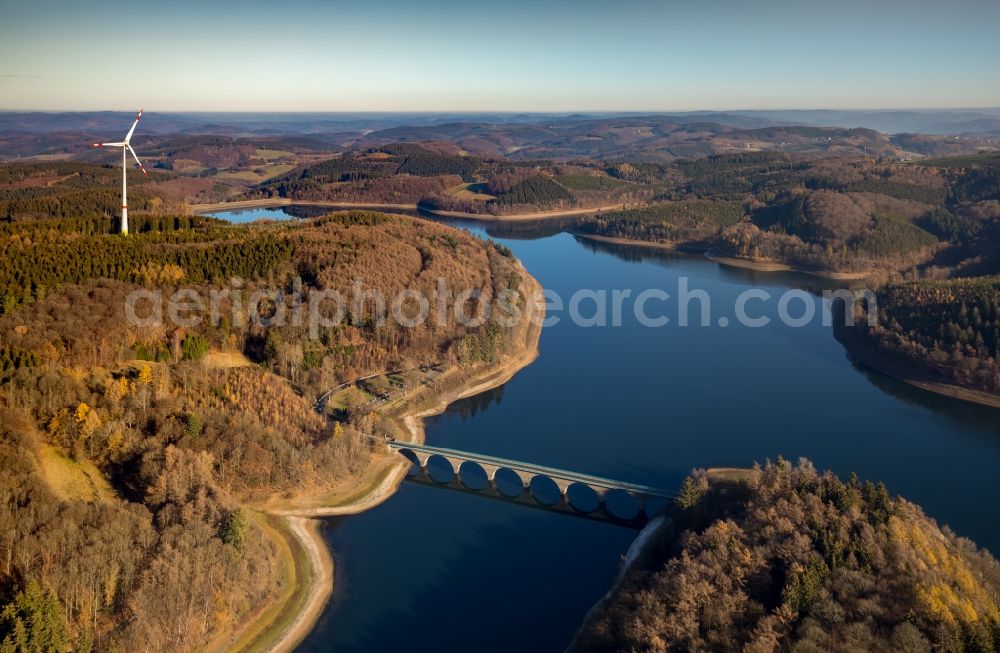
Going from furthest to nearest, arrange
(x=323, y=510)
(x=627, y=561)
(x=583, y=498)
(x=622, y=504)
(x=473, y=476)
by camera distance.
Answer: (x=473, y=476) < (x=583, y=498) < (x=622, y=504) < (x=323, y=510) < (x=627, y=561)

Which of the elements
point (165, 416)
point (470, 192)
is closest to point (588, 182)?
point (470, 192)

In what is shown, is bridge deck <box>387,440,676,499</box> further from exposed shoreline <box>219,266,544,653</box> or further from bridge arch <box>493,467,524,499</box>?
exposed shoreline <box>219,266,544,653</box>

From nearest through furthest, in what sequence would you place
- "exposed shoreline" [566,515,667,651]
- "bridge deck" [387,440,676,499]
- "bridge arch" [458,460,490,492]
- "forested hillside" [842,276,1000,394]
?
"exposed shoreline" [566,515,667,651] < "bridge deck" [387,440,676,499] < "bridge arch" [458,460,490,492] < "forested hillside" [842,276,1000,394]

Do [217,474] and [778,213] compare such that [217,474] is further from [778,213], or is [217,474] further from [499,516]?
[778,213]

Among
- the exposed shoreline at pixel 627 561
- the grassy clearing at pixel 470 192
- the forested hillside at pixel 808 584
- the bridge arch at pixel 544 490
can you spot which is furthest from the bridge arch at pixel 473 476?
the grassy clearing at pixel 470 192

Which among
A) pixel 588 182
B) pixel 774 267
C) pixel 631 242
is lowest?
pixel 774 267

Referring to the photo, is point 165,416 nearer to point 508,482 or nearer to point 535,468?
point 508,482

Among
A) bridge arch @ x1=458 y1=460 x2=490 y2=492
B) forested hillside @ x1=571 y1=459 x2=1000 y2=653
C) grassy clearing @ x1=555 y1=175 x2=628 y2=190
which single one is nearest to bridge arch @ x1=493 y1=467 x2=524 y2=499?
bridge arch @ x1=458 y1=460 x2=490 y2=492
